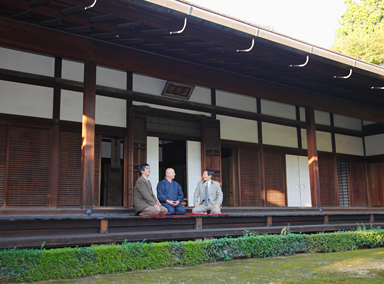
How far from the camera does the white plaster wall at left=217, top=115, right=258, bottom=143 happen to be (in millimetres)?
9570

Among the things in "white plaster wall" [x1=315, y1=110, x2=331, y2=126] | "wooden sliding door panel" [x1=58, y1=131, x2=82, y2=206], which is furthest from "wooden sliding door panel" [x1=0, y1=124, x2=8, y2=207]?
"white plaster wall" [x1=315, y1=110, x2=331, y2=126]

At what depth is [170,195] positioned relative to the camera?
23.6 feet

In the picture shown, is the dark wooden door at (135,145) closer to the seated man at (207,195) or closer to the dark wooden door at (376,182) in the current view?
the seated man at (207,195)

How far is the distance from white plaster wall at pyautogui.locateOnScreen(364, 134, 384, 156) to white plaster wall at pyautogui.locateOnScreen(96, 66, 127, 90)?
873 centimetres

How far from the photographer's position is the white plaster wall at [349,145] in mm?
12047

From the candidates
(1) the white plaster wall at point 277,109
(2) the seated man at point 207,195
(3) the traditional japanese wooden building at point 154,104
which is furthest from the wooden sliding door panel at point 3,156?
(1) the white plaster wall at point 277,109

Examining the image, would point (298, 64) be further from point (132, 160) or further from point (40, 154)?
point (40, 154)

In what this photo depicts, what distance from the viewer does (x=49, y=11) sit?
18.2ft

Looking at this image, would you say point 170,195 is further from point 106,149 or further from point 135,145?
point 106,149

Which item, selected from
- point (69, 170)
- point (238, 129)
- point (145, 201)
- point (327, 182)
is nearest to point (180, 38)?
point (145, 201)

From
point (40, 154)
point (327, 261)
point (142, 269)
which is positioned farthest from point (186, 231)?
point (40, 154)

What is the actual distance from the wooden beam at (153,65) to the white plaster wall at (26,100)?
4.16 feet

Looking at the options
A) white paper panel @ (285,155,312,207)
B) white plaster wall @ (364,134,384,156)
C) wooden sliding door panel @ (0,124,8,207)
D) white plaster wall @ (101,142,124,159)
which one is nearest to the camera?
wooden sliding door panel @ (0,124,8,207)

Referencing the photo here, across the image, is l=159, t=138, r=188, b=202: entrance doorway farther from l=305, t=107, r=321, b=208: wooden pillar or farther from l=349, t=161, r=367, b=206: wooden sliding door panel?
l=349, t=161, r=367, b=206: wooden sliding door panel
